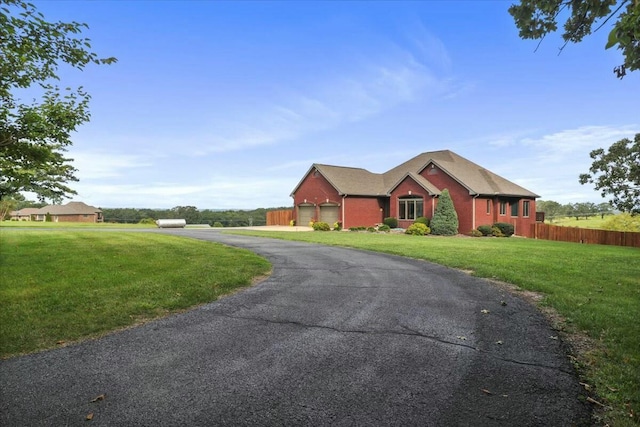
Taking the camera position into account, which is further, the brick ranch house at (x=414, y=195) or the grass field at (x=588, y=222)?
the grass field at (x=588, y=222)

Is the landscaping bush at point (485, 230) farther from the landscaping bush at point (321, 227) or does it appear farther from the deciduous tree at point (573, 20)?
the deciduous tree at point (573, 20)

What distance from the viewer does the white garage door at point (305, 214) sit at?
40031 mm

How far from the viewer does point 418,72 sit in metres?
19.2

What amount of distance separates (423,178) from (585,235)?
507 inches

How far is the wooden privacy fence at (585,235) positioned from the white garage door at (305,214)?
20.8m

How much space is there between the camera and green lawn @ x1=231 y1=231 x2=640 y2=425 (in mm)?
4021

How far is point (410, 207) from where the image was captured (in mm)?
33312

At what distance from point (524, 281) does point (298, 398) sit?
8.15 m

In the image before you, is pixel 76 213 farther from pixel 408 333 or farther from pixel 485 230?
pixel 408 333

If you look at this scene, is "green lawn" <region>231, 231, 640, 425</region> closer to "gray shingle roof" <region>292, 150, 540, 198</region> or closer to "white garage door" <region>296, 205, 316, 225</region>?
"gray shingle roof" <region>292, 150, 540, 198</region>

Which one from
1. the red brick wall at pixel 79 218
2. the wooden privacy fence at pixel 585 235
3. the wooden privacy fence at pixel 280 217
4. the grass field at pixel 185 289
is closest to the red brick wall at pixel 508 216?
the wooden privacy fence at pixel 585 235

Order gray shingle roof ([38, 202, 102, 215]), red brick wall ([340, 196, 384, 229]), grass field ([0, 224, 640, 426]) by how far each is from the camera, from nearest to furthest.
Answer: grass field ([0, 224, 640, 426]) → red brick wall ([340, 196, 384, 229]) → gray shingle roof ([38, 202, 102, 215])

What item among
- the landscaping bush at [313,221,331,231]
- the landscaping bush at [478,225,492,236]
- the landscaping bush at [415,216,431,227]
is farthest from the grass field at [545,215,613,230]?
the landscaping bush at [313,221,331,231]

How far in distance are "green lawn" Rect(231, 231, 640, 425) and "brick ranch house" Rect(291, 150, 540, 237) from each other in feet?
51.0
